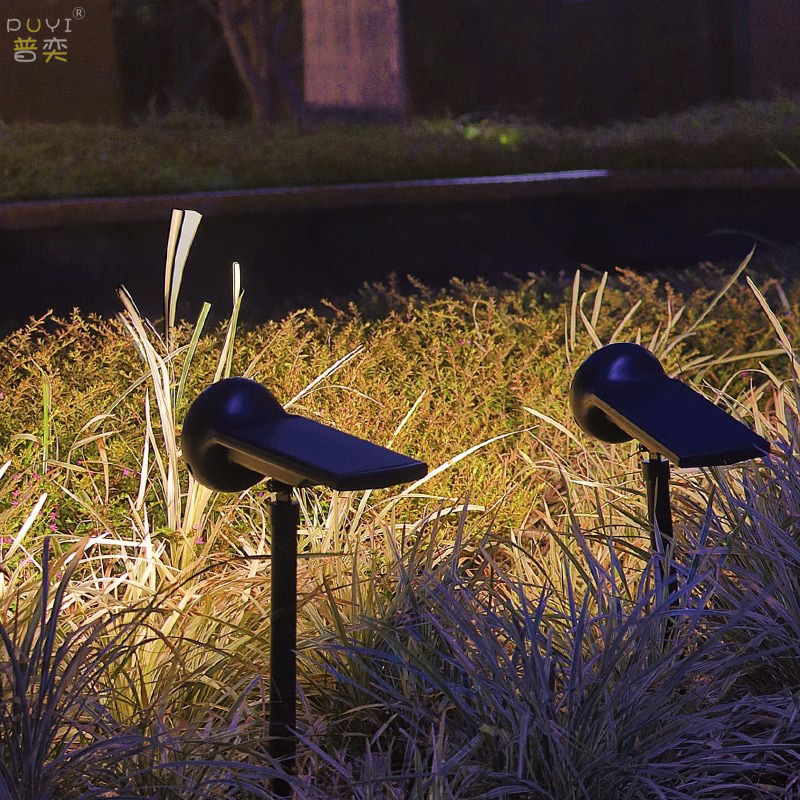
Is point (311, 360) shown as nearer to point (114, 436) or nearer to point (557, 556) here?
point (114, 436)

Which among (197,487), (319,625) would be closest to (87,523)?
(197,487)

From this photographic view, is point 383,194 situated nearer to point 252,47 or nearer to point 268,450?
point 252,47

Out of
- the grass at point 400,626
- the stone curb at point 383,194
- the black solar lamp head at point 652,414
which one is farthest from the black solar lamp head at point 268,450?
the stone curb at point 383,194

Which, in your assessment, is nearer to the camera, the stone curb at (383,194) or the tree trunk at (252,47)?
the stone curb at (383,194)

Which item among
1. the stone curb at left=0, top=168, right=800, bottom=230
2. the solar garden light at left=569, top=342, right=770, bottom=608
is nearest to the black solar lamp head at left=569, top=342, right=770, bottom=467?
the solar garden light at left=569, top=342, right=770, bottom=608

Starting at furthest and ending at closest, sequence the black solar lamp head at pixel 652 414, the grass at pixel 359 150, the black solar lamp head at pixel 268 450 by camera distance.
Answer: the grass at pixel 359 150, the black solar lamp head at pixel 652 414, the black solar lamp head at pixel 268 450

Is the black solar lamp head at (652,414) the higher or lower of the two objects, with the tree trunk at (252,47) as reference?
lower

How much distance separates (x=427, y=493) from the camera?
377 cm

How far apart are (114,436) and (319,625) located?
142 centimetres

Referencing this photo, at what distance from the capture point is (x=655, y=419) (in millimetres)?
2381

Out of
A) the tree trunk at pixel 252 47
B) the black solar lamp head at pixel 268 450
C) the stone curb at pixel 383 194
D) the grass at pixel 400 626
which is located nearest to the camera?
the black solar lamp head at pixel 268 450

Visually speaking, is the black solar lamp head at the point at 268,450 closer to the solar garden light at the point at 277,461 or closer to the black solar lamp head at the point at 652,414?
the solar garden light at the point at 277,461

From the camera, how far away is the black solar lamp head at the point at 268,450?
197 centimetres

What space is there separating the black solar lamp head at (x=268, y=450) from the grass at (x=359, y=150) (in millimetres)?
7219
